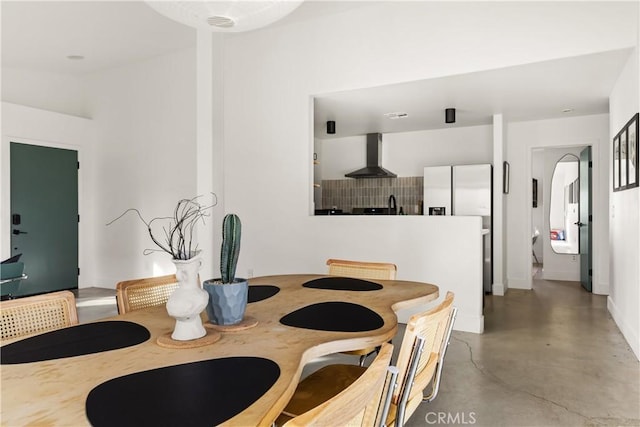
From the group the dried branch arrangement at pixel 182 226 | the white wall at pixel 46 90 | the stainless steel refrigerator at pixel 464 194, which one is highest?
the white wall at pixel 46 90

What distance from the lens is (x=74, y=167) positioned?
6320 millimetres

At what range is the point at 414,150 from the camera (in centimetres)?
698

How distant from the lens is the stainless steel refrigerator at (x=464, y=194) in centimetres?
584

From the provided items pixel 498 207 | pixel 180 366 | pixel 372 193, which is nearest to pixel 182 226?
pixel 372 193

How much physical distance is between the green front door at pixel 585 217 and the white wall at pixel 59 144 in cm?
730

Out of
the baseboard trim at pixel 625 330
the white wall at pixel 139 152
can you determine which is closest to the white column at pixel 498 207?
the baseboard trim at pixel 625 330

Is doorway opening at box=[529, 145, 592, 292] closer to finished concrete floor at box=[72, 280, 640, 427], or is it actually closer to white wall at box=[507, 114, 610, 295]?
white wall at box=[507, 114, 610, 295]

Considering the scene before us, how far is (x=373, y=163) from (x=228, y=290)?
580cm

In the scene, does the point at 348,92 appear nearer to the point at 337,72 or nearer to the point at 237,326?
the point at 337,72

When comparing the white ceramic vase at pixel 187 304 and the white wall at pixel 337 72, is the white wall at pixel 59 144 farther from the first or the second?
the white ceramic vase at pixel 187 304

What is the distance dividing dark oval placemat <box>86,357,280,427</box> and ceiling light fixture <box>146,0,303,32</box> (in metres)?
1.68

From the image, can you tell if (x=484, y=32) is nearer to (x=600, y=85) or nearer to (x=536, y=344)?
(x=600, y=85)

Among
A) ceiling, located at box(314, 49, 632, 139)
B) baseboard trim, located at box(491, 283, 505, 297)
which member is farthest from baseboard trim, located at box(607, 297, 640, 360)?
ceiling, located at box(314, 49, 632, 139)

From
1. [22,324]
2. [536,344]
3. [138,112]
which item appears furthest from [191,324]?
[138,112]
